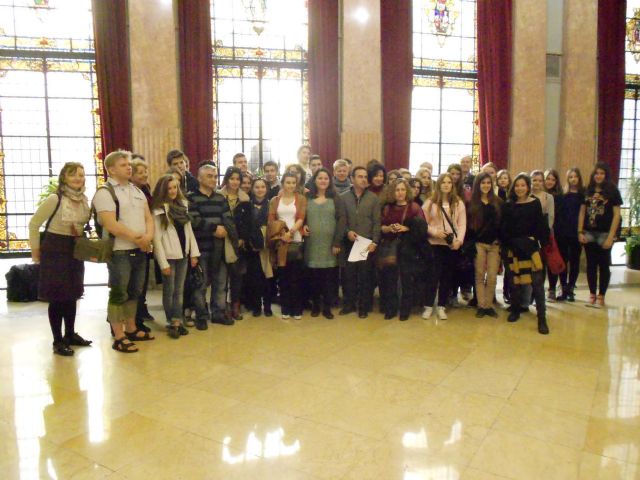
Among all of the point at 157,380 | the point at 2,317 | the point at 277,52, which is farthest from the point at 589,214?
the point at 2,317

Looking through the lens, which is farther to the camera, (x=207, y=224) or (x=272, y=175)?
(x=272, y=175)

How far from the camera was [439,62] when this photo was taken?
986cm

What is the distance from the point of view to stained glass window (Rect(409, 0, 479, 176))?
32.1ft

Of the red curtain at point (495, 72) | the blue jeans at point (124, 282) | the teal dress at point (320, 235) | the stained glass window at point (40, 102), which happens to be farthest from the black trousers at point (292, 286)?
the red curtain at point (495, 72)

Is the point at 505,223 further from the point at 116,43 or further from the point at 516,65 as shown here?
the point at 116,43

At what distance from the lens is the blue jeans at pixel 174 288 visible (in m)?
4.88

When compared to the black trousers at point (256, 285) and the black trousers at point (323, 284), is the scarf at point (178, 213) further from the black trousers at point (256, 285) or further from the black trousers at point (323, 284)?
the black trousers at point (323, 284)

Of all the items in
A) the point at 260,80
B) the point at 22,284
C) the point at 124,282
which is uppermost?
the point at 260,80

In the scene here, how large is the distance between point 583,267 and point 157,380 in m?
7.37

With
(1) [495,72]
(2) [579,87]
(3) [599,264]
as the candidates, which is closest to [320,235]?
(3) [599,264]

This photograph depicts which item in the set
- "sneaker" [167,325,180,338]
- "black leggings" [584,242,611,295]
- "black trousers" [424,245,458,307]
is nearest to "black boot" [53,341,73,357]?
"sneaker" [167,325,180,338]

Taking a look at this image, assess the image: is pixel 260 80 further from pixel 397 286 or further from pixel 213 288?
pixel 397 286

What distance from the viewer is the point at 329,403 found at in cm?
340

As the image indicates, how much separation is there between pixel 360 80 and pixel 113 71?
3754 mm
